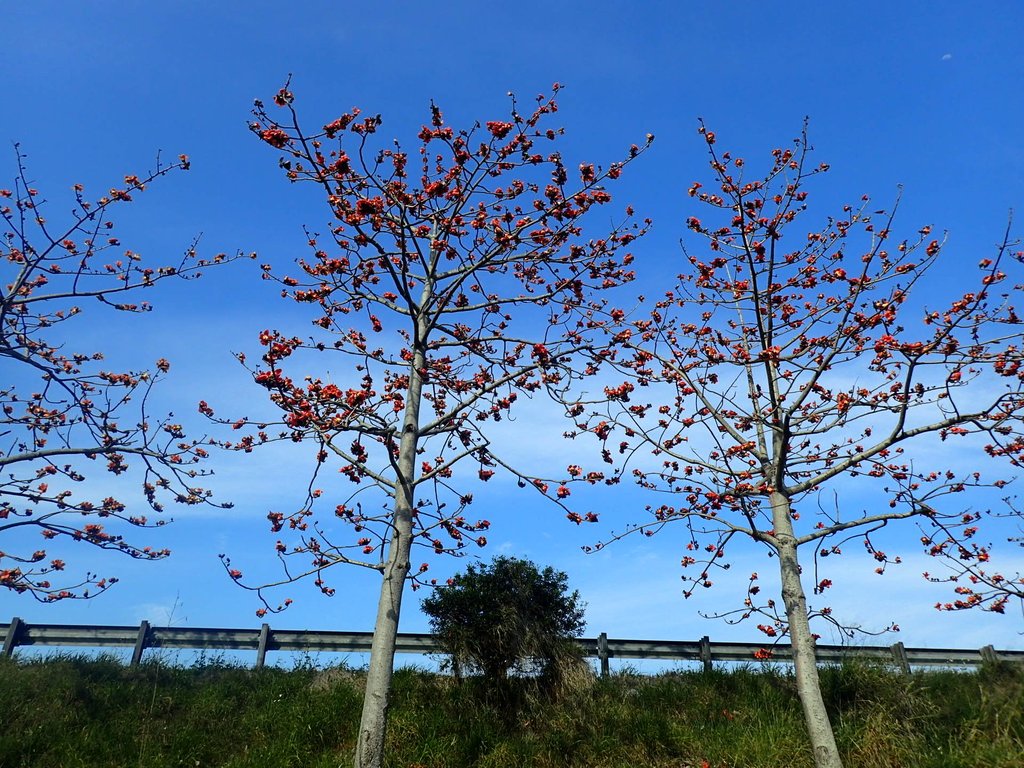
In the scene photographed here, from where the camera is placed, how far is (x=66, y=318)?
40.1 feet

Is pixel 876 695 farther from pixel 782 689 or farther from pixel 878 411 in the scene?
pixel 878 411

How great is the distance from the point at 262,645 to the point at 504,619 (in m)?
5.78

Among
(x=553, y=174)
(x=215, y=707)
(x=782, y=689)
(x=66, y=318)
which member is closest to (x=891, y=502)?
(x=782, y=689)

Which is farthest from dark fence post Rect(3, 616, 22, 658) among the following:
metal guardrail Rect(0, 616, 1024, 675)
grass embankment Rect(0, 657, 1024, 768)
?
grass embankment Rect(0, 657, 1024, 768)

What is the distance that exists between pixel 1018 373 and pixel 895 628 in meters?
3.75

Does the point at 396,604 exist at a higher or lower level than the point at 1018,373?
lower

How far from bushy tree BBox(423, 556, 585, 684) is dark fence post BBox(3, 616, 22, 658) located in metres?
8.76

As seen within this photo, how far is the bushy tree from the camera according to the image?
12.0 metres

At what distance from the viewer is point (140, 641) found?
14.2 m

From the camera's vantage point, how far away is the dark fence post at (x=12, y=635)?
552 inches

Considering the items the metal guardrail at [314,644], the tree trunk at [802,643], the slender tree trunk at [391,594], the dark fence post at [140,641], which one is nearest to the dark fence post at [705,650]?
the metal guardrail at [314,644]

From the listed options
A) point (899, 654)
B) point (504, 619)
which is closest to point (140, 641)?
point (504, 619)

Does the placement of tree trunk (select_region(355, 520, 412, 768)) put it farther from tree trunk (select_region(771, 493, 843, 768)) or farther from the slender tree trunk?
tree trunk (select_region(771, 493, 843, 768))

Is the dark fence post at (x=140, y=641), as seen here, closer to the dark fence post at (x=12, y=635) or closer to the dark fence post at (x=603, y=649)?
the dark fence post at (x=12, y=635)
